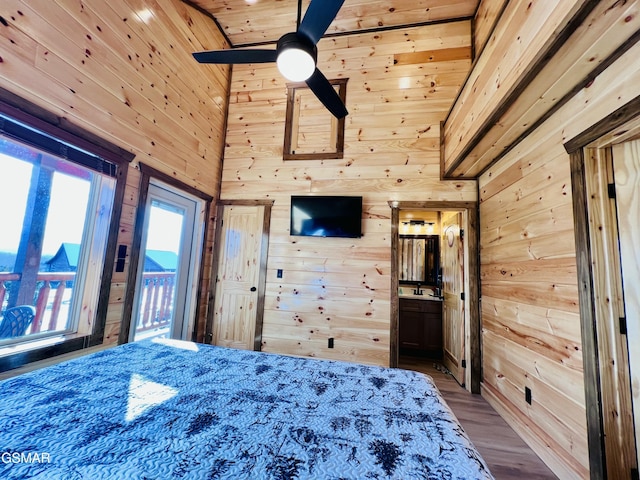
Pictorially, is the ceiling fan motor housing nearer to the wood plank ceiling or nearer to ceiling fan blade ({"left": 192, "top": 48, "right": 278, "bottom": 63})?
ceiling fan blade ({"left": 192, "top": 48, "right": 278, "bottom": 63})

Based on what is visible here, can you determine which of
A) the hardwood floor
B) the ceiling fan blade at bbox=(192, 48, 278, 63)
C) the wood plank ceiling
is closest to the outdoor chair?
the ceiling fan blade at bbox=(192, 48, 278, 63)

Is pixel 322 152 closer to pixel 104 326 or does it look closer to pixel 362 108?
pixel 362 108

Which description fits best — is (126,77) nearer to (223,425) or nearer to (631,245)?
(223,425)

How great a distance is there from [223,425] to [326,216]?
275 centimetres

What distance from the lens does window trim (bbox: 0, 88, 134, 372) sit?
167 centimetres

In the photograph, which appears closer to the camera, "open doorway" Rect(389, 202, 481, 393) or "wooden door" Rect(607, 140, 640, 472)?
"wooden door" Rect(607, 140, 640, 472)

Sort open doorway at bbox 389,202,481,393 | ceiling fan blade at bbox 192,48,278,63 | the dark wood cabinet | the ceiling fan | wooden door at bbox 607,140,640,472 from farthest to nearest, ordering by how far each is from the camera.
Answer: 1. the dark wood cabinet
2. open doorway at bbox 389,202,481,393
3. ceiling fan blade at bbox 192,48,278,63
4. the ceiling fan
5. wooden door at bbox 607,140,640,472

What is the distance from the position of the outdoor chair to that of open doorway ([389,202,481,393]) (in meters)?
3.32

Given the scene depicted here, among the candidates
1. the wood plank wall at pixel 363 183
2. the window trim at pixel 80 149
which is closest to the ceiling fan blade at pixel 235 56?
the window trim at pixel 80 149

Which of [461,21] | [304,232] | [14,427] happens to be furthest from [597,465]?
[461,21]

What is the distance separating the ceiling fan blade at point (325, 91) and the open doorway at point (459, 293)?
150cm

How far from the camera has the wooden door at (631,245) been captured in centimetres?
150

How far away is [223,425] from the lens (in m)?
1.00

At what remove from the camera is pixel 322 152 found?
3719mm
